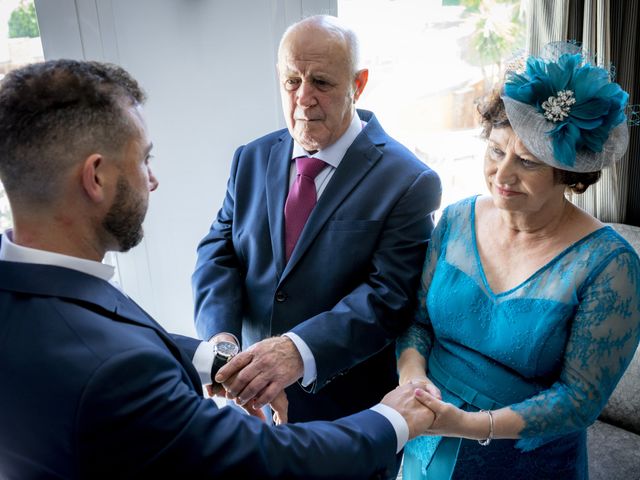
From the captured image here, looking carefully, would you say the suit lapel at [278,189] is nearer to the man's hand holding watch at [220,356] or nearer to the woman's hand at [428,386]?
the man's hand holding watch at [220,356]

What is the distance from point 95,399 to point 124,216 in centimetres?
38

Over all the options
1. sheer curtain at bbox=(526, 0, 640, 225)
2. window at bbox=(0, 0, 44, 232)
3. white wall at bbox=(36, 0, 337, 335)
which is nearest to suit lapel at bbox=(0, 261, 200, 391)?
window at bbox=(0, 0, 44, 232)

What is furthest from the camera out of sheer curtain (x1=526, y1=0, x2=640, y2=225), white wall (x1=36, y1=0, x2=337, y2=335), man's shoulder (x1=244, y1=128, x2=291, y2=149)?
sheer curtain (x1=526, y1=0, x2=640, y2=225)

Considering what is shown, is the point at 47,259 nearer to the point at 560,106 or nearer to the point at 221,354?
the point at 221,354

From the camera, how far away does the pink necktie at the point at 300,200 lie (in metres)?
1.95

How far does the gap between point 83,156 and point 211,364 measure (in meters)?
0.80

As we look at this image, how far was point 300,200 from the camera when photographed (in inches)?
77.3

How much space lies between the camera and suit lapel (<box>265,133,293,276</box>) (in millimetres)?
1927

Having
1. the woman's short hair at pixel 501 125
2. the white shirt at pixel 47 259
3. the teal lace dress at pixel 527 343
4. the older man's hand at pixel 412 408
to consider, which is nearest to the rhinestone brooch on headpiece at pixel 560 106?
the woman's short hair at pixel 501 125

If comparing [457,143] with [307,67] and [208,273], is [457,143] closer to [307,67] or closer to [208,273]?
[307,67]

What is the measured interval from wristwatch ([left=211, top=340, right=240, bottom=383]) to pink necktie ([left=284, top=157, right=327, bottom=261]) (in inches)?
13.1

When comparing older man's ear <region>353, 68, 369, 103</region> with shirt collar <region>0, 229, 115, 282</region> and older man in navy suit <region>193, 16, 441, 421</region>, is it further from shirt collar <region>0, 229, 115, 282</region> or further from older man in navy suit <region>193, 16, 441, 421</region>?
shirt collar <region>0, 229, 115, 282</region>

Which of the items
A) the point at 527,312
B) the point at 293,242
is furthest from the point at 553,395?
the point at 293,242

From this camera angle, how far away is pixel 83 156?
114cm
